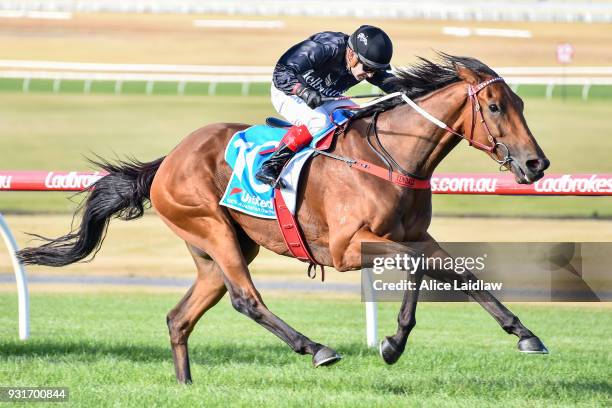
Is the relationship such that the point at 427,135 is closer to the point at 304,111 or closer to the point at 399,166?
the point at 399,166

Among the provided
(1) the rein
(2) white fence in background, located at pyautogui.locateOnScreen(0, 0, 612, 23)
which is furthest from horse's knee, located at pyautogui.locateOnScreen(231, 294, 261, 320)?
(2) white fence in background, located at pyautogui.locateOnScreen(0, 0, 612, 23)

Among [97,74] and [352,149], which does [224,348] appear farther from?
[97,74]

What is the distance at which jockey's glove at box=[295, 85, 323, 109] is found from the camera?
556cm

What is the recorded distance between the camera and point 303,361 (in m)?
6.66

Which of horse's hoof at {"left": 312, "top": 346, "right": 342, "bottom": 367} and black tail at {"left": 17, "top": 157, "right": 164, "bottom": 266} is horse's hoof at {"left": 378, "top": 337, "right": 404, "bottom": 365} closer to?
horse's hoof at {"left": 312, "top": 346, "right": 342, "bottom": 367}

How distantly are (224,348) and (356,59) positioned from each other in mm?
2402

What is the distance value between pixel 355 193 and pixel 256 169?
642mm

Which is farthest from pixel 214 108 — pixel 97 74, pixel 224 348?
pixel 224 348

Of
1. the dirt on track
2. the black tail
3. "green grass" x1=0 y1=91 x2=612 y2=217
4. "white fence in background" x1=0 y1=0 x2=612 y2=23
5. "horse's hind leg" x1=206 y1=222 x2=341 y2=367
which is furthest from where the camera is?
"white fence in background" x1=0 y1=0 x2=612 y2=23

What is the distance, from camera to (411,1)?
66.7m

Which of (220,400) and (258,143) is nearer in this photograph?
(220,400)

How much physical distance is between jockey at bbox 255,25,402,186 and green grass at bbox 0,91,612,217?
13.5m

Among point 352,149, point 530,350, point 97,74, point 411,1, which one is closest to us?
point 530,350

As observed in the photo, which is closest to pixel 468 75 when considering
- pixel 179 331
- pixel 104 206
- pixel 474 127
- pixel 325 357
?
pixel 474 127
